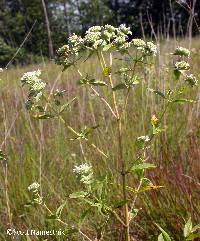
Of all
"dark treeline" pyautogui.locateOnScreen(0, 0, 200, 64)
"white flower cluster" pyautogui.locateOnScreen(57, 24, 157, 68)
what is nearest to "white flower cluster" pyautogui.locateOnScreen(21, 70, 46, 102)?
"white flower cluster" pyautogui.locateOnScreen(57, 24, 157, 68)

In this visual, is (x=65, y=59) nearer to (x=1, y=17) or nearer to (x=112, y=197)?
(x=112, y=197)

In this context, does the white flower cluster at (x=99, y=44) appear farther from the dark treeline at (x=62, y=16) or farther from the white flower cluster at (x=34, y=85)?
the dark treeline at (x=62, y=16)

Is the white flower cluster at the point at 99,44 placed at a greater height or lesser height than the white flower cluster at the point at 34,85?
greater

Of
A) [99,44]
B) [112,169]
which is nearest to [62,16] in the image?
[112,169]

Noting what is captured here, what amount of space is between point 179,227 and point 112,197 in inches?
14.0

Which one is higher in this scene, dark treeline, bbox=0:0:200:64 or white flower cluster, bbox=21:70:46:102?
white flower cluster, bbox=21:70:46:102

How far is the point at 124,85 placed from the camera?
1199mm

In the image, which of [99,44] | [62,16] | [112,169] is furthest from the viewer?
[62,16]

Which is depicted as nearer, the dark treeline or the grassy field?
the grassy field

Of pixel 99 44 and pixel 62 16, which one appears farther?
pixel 62 16

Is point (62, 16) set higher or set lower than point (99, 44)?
lower

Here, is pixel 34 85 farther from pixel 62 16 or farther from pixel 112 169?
pixel 62 16

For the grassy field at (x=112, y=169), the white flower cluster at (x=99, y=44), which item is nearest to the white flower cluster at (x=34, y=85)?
the white flower cluster at (x=99, y=44)

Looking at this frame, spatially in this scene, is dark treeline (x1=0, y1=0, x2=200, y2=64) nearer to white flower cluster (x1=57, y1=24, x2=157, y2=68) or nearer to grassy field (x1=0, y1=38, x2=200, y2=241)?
grassy field (x1=0, y1=38, x2=200, y2=241)
